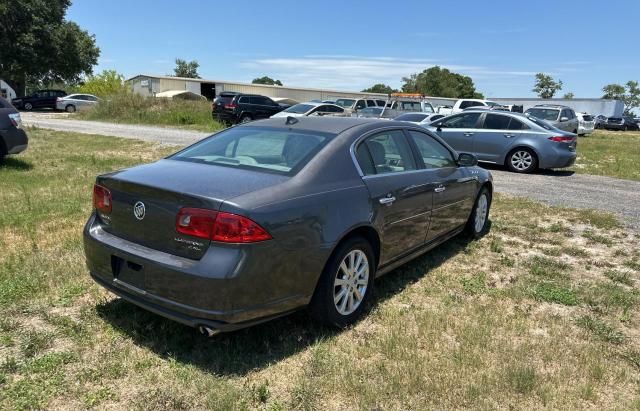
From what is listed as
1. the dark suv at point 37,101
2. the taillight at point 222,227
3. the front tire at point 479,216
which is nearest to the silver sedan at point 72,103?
the dark suv at point 37,101

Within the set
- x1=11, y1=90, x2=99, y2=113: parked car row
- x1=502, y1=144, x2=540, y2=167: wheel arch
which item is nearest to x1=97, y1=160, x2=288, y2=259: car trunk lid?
x1=502, y1=144, x2=540, y2=167: wheel arch

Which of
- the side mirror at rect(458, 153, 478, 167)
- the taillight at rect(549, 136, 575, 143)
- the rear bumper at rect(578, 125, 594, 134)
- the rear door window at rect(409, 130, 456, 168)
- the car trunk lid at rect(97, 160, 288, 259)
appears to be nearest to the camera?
the car trunk lid at rect(97, 160, 288, 259)

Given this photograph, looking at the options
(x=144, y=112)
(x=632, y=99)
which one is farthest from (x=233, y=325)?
(x=632, y=99)

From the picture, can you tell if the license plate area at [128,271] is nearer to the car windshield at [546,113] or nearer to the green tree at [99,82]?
the car windshield at [546,113]

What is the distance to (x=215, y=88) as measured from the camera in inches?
2199

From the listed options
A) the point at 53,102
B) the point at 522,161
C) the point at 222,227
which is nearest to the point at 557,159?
the point at 522,161

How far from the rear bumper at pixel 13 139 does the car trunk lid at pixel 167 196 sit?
24.7ft

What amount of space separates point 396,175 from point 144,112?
84.8ft

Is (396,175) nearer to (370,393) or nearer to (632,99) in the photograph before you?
(370,393)

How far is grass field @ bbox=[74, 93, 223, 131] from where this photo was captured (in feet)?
86.9

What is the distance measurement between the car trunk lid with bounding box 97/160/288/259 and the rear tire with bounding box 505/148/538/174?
35.7ft

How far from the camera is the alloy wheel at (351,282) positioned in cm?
369

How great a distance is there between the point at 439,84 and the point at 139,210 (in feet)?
317

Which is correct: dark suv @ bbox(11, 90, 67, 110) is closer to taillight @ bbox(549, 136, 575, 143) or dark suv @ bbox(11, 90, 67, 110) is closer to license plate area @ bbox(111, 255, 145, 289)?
taillight @ bbox(549, 136, 575, 143)
